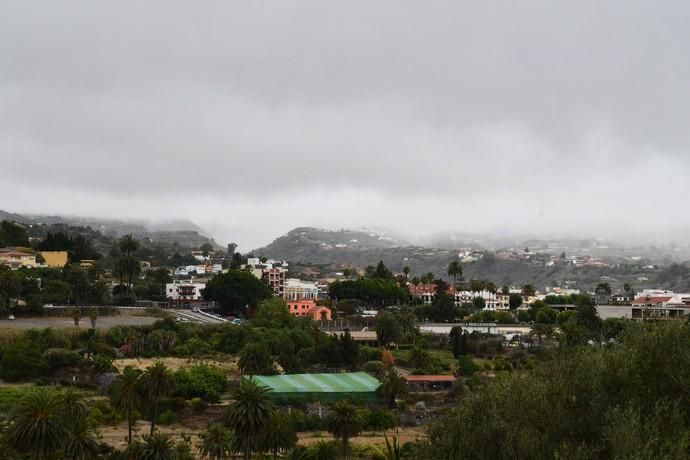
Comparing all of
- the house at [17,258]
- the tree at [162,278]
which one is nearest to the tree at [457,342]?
the tree at [162,278]

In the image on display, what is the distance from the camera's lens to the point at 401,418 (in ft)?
155

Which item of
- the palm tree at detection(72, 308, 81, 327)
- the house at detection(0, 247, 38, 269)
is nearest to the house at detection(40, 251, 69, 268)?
the house at detection(0, 247, 38, 269)

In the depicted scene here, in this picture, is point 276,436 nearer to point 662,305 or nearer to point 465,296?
point 662,305

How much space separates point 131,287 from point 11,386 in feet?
165

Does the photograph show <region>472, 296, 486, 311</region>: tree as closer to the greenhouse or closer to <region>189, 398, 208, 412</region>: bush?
the greenhouse

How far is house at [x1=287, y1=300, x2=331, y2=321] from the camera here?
3878 inches

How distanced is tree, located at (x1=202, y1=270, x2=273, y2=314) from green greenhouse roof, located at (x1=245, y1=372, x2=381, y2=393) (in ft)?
139

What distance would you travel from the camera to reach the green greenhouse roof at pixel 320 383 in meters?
49.9

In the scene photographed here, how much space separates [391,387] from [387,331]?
1148 inches

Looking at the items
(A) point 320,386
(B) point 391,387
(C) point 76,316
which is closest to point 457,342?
(A) point 320,386

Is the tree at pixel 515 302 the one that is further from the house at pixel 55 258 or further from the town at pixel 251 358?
the house at pixel 55 258

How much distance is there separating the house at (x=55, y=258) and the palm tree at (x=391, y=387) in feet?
243

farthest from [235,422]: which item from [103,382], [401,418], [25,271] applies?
[25,271]

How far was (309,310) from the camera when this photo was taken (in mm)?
102375
